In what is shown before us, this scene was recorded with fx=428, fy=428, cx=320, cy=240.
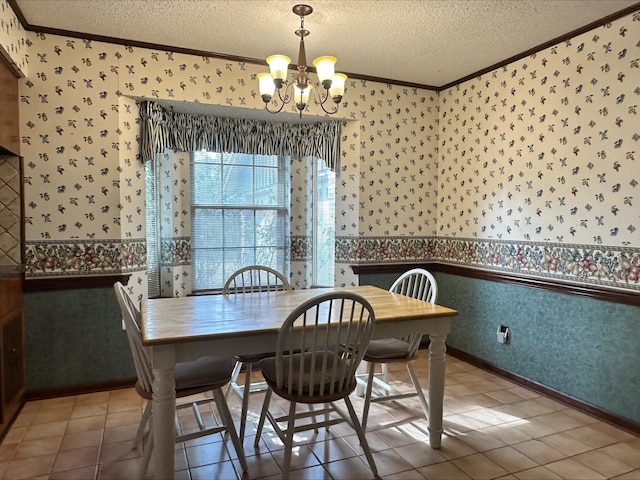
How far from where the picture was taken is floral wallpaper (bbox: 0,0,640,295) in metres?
2.61

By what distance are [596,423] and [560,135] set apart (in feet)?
6.07

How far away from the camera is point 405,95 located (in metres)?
3.91

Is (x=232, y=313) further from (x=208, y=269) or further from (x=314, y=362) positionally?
(x=208, y=269)

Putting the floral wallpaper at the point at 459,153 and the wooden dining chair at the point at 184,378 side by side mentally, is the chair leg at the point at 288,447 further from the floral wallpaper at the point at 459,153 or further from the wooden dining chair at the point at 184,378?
the floral wallpaper at the point at 459,153

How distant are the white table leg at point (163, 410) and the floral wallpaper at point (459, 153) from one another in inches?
61.5

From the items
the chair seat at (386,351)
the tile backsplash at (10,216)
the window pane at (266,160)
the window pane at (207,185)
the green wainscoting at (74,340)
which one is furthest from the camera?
the window pane at (266,160)

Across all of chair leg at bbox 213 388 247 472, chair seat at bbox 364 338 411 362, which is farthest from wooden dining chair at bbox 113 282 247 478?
chair seat at bbox 364 338 411 362

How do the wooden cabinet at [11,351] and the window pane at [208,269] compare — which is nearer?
the wooden cabinet at [11,351]

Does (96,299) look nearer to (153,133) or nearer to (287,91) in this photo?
(153,133)

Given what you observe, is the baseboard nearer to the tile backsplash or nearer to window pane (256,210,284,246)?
window pane (256,210,284,246)

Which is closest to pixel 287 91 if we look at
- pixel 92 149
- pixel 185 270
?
pixel 92 149

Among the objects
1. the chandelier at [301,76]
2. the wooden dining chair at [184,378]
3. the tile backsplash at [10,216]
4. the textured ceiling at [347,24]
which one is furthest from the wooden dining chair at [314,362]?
the tile backsplash at [10,216]

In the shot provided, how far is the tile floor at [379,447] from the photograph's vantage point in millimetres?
2080

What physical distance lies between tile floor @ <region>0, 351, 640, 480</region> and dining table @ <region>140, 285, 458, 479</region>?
0.24m
